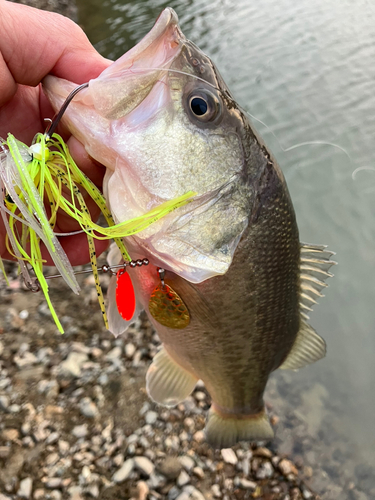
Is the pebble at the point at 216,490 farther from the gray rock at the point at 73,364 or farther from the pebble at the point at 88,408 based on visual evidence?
the gray rock at the point at 73,364

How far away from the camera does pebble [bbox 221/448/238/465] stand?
2.55 metres

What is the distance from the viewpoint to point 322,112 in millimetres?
5832

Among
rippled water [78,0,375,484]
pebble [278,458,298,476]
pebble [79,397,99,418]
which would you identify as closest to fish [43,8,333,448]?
pebble [79,397,99,418]

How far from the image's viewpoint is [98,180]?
1.42m

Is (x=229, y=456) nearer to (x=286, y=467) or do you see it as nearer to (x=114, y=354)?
(x=286, y=467)

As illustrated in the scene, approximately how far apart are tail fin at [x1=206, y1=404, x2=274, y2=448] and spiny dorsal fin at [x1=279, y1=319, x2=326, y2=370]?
441 millimetres

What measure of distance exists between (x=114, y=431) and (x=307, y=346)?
1439mm

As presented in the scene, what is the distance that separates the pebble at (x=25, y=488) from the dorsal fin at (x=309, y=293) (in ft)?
5.16

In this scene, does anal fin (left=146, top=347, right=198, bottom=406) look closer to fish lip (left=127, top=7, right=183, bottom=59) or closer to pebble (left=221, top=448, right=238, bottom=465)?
pebble (left=221, top=448, right=238, bottom=465)

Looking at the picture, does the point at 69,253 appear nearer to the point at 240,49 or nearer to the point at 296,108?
the point at 296,108

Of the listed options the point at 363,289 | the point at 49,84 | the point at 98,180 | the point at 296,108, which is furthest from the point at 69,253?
the point at 296,108

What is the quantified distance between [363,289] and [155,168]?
Answer: 11.1 feet

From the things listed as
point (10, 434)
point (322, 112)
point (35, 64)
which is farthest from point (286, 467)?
point (322, 112)

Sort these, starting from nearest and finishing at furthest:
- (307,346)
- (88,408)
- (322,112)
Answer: (307,346)
(88,408)
(322,112)
